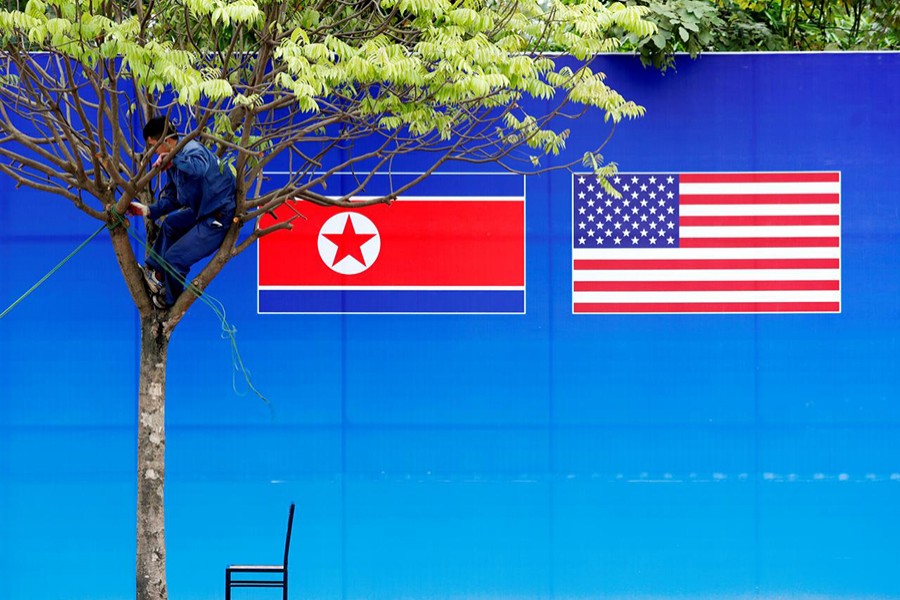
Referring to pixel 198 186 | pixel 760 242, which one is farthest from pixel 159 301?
pixel 760 242

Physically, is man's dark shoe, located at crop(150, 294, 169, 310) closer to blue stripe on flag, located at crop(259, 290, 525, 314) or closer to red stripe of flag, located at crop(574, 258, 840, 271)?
blue stripe on flag, located at crop(259, 290, 525, 314)

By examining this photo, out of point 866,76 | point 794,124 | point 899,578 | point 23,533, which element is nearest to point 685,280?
point 794,124

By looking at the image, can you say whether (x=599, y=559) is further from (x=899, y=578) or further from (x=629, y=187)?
(x=629, y=187)

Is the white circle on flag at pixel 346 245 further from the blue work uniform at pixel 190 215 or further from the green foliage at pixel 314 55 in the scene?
the blue work uniform at pixel 190 215

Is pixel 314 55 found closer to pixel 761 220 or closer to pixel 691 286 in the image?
pixel 691 286

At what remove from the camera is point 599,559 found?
26.0ft

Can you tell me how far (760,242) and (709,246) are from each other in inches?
14.7

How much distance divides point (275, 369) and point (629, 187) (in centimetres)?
297

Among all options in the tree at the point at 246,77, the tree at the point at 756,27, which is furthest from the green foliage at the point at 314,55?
the tree at the point at 756,27

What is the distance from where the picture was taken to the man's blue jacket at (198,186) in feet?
19.5

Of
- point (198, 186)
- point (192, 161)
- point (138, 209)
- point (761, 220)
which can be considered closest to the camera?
point (192, 161)

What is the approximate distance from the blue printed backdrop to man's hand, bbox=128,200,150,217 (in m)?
1.68

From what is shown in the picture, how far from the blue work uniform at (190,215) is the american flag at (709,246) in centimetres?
279

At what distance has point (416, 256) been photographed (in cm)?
789
